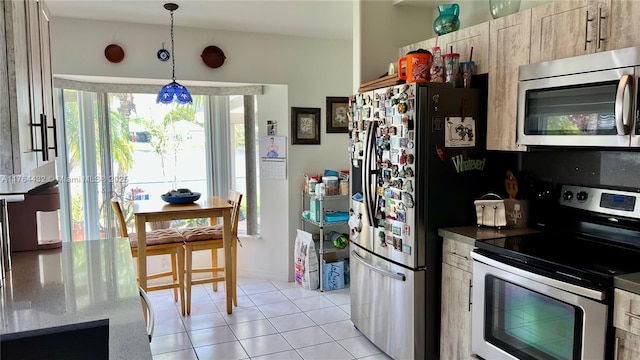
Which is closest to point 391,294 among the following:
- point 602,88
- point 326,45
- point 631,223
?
point 631,223

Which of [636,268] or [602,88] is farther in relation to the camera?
[602,88]

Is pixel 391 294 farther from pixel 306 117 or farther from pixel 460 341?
pixel 306 117

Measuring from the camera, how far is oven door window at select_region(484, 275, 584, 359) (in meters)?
1.87

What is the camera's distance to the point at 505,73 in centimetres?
252

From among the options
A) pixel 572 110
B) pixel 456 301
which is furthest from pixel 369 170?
pixel 572 110

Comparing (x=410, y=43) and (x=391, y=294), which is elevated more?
(x=410, y=43)

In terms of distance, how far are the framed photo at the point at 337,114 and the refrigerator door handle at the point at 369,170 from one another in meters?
1.77

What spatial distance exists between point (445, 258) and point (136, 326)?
1.73m

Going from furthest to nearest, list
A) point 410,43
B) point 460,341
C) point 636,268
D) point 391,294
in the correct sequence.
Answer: point 410,43, point 391,294, point 460,341, point 636,268

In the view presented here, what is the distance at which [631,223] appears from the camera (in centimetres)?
215

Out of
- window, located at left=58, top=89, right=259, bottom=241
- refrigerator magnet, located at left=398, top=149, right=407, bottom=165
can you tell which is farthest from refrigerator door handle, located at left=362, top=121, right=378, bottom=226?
window, located at left=58, top=89, right=259, bottom=241

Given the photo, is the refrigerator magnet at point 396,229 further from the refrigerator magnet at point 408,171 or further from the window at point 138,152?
the window at point 138,152

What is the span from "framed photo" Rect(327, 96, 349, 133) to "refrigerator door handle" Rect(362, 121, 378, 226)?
1.77 metres

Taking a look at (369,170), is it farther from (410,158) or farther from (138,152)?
(138,152)
